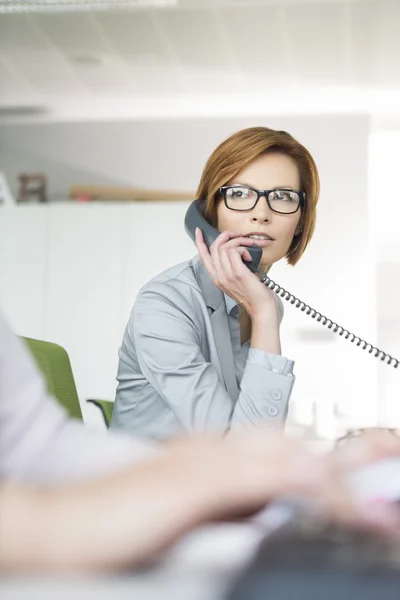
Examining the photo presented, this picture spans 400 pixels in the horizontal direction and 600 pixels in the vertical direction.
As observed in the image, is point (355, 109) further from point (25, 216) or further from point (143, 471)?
point (143, 471)

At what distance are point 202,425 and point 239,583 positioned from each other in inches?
35.0

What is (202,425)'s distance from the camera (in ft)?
3.35

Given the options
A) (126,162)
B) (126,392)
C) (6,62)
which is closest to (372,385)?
(126,162)

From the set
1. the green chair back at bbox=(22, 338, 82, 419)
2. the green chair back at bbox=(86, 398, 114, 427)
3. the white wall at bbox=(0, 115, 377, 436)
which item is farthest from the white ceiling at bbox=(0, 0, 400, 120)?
the green chair back at bbox=(22, 338, 82, 419)

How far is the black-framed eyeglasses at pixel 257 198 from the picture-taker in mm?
1319

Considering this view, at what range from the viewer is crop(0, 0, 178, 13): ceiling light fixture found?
4422 mm

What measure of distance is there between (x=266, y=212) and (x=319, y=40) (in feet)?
12.8

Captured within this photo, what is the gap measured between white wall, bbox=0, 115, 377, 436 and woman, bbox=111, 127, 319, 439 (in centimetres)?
295

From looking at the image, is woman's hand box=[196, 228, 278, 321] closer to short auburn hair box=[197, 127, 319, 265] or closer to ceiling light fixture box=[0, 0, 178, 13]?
short auburn hair box=[197, 127, 319, 265]

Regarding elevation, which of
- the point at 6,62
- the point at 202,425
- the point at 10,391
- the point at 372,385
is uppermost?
the point at 6,62

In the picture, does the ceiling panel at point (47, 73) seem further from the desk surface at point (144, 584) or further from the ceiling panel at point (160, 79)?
the desk surface at point (144, 584)

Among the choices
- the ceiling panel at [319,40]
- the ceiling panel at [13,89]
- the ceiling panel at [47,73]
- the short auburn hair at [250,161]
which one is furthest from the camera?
the ceiling panel at [13,89]

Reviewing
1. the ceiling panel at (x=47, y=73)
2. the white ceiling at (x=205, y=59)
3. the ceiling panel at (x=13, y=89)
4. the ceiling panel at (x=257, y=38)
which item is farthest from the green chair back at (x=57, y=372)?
the ceiling panel at (x=13, y=89)

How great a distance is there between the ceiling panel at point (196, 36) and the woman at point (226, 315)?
3.51 metres
